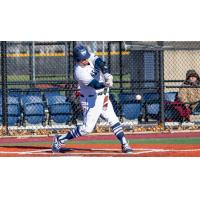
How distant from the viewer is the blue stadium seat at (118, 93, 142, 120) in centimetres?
2089

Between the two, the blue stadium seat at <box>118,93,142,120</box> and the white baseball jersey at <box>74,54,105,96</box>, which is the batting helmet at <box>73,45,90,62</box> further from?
the blue stadium seat at <box>118,93,142,120</box>

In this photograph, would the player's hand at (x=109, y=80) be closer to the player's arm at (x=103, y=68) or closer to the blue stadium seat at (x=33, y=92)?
the player's arm at (x=103, y=68)

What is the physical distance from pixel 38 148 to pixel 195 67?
443 inches

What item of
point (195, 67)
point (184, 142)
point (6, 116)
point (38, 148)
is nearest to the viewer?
point (38, 148)

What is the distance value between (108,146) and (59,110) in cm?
375

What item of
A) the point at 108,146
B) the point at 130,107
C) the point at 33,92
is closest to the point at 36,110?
the point at 33,92

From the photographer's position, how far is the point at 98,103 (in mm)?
14812

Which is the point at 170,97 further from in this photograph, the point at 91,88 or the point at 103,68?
the point at 103,68

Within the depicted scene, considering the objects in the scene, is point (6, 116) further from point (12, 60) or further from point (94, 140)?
point (12, 60)

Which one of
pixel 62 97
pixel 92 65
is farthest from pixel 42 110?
pixel 92 65

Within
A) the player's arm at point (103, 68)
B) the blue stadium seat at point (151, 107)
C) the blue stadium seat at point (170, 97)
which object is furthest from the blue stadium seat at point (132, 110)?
the player's arm at point (103, 68)

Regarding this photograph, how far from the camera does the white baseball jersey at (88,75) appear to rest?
14695 mm

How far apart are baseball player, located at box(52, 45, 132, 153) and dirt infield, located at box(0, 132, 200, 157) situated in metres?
0.47

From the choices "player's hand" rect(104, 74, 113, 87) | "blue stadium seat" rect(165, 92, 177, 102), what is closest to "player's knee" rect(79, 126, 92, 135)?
"player's hand" rect(104, 74, 113, 87)
